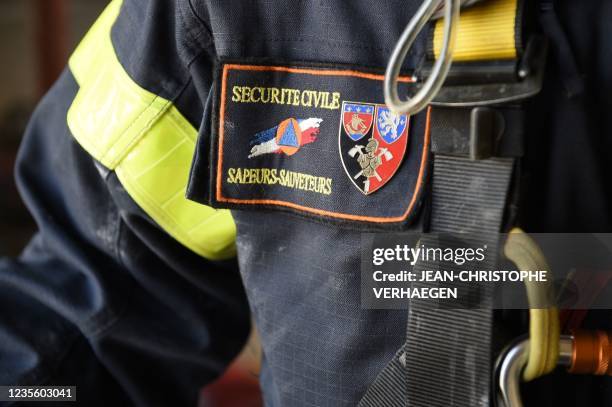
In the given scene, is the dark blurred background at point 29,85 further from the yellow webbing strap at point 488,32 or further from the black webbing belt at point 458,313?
the yellow webbing strap at point 488,32

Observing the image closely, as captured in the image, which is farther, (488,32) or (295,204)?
(295,204)

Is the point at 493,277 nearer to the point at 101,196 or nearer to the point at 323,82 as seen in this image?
the point at 323,82

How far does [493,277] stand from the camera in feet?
1.80

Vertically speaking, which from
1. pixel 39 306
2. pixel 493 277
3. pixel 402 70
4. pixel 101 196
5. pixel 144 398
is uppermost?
pixel 402 70

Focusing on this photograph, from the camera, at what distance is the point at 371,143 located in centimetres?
59

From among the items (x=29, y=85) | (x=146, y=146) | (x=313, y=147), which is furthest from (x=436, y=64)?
(x=29, y=85)

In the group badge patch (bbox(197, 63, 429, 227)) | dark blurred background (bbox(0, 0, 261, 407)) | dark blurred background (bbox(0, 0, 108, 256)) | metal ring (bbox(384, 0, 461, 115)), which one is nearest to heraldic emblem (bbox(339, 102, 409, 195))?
badge patch (bbox(197, 63, 429, 227))

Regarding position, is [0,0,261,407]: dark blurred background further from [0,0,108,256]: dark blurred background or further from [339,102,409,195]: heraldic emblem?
[339,102,409,195]: heraldic emblem

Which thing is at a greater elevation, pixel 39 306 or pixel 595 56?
pixel 595 56

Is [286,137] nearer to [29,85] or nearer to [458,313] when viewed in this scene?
[458,313]

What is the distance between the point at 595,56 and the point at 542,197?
105mm

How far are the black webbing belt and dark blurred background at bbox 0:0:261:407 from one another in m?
0.54

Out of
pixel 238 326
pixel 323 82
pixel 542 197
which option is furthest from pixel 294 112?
pixel 238 326

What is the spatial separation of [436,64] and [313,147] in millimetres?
169
